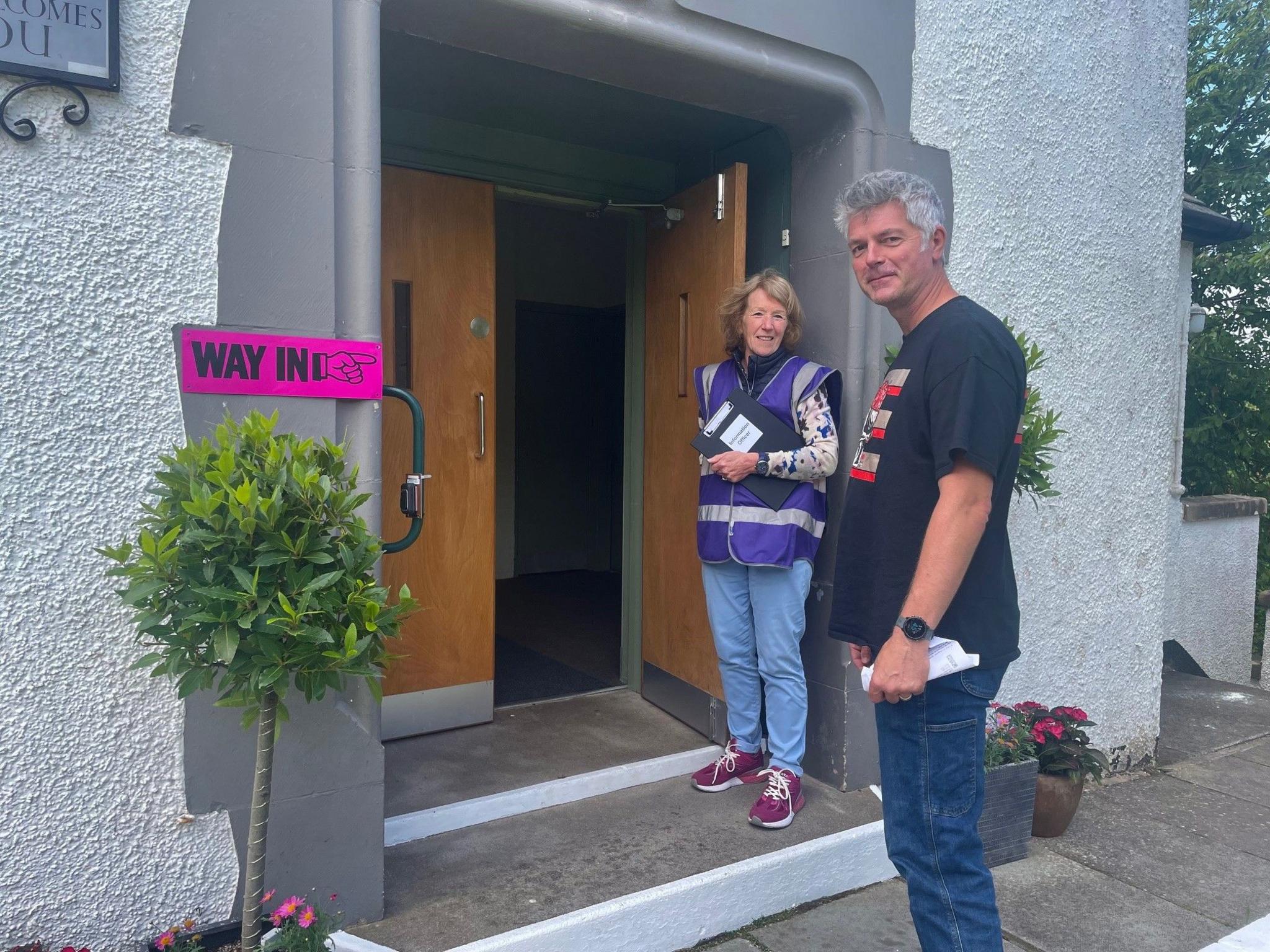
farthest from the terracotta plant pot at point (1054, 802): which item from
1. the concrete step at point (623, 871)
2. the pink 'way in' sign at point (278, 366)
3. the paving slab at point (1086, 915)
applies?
the pink 'way in' sign at point (278, 366)

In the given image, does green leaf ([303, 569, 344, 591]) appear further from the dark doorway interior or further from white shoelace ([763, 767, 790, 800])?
the dark doorway interior

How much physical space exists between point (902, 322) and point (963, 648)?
0.75m

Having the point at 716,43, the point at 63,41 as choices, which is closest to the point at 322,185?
the point at 63,41

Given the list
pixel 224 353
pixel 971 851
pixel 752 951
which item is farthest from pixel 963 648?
pixel 224 353

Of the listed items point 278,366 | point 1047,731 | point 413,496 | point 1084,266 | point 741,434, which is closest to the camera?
point 278,366

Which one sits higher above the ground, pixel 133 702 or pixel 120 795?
pixel 133 702

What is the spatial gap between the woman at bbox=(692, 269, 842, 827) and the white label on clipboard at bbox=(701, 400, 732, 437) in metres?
0.05

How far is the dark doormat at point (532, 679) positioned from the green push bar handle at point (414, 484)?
184 centimetres

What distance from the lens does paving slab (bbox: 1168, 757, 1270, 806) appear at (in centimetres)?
407

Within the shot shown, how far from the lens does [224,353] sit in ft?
7.40

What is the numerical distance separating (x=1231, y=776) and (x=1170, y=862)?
125cm

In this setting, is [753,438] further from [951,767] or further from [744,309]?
[951,767]

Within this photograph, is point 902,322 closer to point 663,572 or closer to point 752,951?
point 752,951

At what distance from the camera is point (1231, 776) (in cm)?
430
